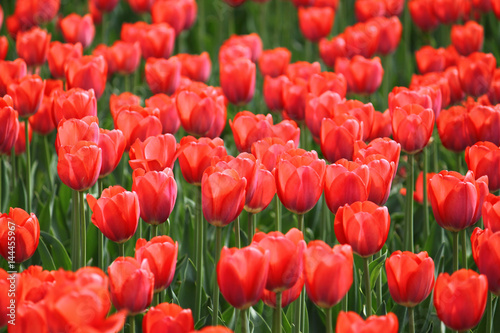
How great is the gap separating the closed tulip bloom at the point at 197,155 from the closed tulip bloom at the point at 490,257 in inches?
26.9

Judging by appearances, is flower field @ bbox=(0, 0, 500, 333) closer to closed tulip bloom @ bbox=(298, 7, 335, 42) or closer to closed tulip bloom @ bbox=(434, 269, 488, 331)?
closed tulip bloom @ bbox=(434, 269, 488, 331)

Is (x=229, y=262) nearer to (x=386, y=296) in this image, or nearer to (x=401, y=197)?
(x=386, y=296)

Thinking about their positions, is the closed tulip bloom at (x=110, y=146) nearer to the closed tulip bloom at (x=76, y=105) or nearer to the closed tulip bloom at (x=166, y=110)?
the closed tulip bloom at (x=76, y=105)

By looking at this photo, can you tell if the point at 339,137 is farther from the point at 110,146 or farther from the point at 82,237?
the point at 82,237

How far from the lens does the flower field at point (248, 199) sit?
51.1 inches

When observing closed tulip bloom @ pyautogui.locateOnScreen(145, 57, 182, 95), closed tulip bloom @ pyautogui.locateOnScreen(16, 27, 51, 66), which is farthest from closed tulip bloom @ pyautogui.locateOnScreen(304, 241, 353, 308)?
closed tulip bloom @ pyautogui.locateOnScreen(16, 27, 51, 66)

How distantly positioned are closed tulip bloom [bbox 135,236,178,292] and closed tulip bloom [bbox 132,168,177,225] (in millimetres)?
189

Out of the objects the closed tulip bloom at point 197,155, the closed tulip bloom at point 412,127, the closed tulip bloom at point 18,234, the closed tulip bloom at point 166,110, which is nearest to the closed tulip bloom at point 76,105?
the closed tulip bloom at point 166,110

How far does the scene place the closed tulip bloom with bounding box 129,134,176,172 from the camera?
5.83 feet

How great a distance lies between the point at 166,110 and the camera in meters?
2.27

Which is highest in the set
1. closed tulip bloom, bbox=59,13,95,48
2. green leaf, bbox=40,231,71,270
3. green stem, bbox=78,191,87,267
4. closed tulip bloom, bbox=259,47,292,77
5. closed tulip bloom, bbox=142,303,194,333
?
closed tulip bloom, bbox=59,13,95,48

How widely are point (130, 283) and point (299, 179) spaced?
19.6 inches

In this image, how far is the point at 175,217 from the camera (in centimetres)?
231

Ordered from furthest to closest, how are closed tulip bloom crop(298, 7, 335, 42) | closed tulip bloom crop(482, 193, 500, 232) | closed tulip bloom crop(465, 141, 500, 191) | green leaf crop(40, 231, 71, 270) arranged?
closed tulip bloom crop(298, 7, 335, 42) → green leaf crop(40, 231, 71, 270) → closed tulip bloom crop(465, 141, 500, 191) → closed tulip bloom crop(482, 193, 500, 232)
